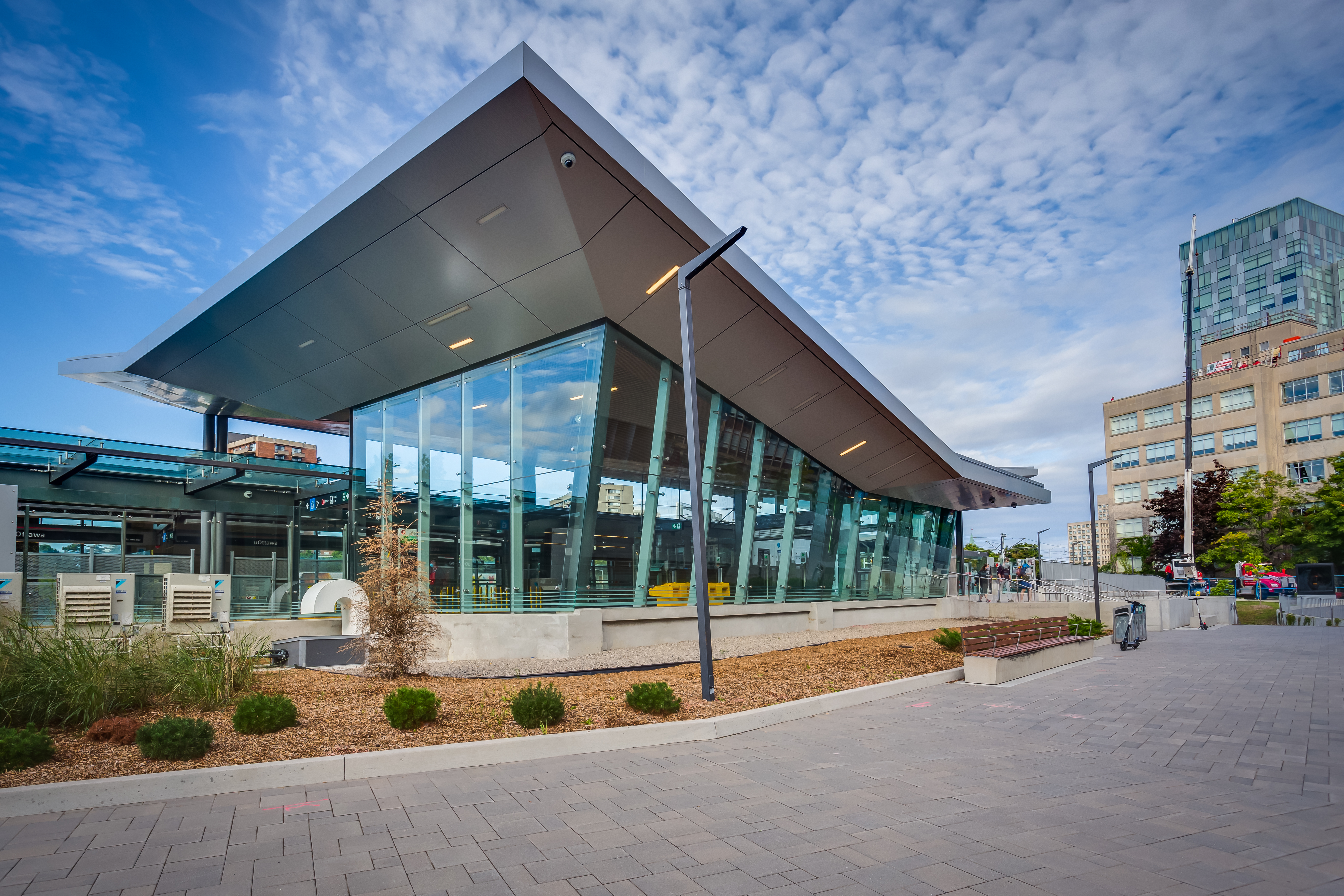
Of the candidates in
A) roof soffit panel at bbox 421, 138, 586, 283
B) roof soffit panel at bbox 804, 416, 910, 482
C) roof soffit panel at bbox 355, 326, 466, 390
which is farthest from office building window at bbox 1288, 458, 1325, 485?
roof soffit panel at bbox 421, 138, 586, 283

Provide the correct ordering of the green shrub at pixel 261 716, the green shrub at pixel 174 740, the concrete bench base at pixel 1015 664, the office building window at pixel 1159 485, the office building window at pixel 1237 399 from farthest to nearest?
the office building window at pixel 1159 485, the office building window at pixel 1237 399, the concrete bench base at pixel 1015 664, the green shrub at pixel 261 716, the green shrub at pixel 174 740

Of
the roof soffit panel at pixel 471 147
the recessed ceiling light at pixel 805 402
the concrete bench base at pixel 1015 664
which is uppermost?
the roof soffit panel at pixel 471 147

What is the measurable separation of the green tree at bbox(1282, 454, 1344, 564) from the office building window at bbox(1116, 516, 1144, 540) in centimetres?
2244

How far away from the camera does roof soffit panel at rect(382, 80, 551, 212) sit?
11.0 metres

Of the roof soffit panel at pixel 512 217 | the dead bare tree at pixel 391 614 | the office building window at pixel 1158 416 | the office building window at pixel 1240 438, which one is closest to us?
the dead bare tree at pixel 391 614

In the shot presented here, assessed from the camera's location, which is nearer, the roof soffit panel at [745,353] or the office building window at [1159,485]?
the roof soffit panel at [745,353]

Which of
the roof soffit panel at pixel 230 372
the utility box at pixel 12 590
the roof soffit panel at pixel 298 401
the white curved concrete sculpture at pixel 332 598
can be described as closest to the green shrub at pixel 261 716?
the utility box at pixel 12 590

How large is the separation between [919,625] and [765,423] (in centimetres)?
1140

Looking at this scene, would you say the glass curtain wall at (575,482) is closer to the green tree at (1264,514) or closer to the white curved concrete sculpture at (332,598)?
the white curved concrete sculpture at (332,598)

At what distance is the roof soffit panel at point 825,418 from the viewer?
2089cm

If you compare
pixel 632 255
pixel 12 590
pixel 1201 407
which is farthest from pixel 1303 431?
pixel 12 590

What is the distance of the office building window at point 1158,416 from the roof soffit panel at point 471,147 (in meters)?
81.2

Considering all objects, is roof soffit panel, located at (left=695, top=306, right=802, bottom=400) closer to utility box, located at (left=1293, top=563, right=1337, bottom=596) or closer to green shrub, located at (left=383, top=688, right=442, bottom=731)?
green shrub, located at (left=383, top=688, right=442, bottom=731)

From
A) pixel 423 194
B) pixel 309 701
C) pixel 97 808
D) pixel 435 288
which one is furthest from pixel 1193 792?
pixel 435 288
